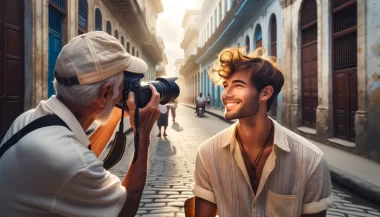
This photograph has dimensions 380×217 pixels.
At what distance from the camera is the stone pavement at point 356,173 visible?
471cm

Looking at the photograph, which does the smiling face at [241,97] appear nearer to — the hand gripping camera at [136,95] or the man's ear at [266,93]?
the man's ear at [266,93]

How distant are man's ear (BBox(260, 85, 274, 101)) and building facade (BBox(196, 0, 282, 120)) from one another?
441cm

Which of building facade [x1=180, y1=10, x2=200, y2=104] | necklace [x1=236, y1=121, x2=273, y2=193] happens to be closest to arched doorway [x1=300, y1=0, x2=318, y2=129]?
necklace [x1=236, y1=121, x2=273, y2=193]

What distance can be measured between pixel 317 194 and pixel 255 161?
41 centimetres

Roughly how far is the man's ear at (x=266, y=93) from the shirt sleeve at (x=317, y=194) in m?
0.52

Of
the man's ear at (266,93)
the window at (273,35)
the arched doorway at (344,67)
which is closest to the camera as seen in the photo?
the man's ear at (266,93)

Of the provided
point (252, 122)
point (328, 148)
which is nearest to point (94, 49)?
point (252, 122)

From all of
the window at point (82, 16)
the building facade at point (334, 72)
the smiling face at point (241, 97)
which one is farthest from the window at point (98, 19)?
the smiling face at point (241, 97)

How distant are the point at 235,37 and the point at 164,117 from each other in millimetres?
14818

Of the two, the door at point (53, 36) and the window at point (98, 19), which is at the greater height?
the window at point (98, 19)

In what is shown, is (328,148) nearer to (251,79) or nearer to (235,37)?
(251,79)

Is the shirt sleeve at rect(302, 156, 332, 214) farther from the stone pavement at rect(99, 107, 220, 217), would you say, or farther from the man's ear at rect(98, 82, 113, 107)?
the stone pavement at rect(99, 107, 220, 217)

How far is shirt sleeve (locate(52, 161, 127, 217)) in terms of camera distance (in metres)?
1.40

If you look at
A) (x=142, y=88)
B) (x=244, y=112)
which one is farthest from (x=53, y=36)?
(x=244, y=112)
